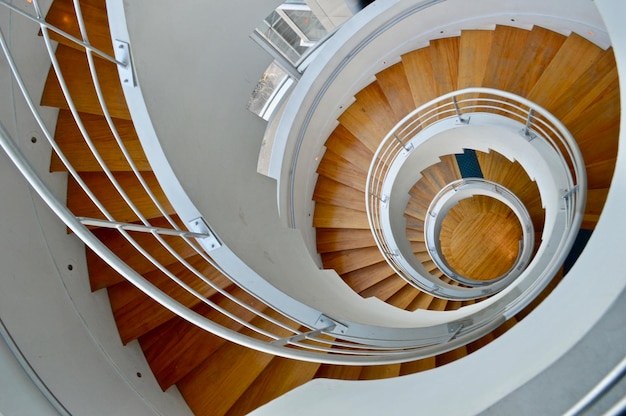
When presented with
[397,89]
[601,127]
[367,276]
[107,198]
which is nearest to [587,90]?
[601,127]

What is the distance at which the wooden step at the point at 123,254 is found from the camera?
7.77 feet

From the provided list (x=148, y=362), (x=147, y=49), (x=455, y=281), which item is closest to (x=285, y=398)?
(x=148, y=362)

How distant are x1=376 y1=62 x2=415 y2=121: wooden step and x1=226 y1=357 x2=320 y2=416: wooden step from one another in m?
3.22

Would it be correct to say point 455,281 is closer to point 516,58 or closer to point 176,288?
point 516,58

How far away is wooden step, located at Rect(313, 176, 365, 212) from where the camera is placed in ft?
16.7

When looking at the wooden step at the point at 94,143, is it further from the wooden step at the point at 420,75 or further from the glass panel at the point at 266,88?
the wooden step at the point at 420,75

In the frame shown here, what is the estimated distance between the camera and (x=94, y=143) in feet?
8.34

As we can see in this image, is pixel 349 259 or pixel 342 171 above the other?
pixel 342 171

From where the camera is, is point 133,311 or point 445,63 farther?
point 445,63

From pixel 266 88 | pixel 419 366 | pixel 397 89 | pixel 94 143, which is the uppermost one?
pixel 397 89

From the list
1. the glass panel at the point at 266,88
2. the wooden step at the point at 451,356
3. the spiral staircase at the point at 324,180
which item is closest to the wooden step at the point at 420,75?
the spiral staircase at the point at 324,180

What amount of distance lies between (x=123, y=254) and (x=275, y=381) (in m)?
1.38

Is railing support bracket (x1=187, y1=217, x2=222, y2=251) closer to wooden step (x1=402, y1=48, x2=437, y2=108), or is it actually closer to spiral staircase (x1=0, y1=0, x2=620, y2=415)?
spiral staircase (x1=0, y1=0, x2=620, y2=415)

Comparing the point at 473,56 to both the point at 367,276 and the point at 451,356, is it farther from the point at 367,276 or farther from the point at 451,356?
the point at 451,356
